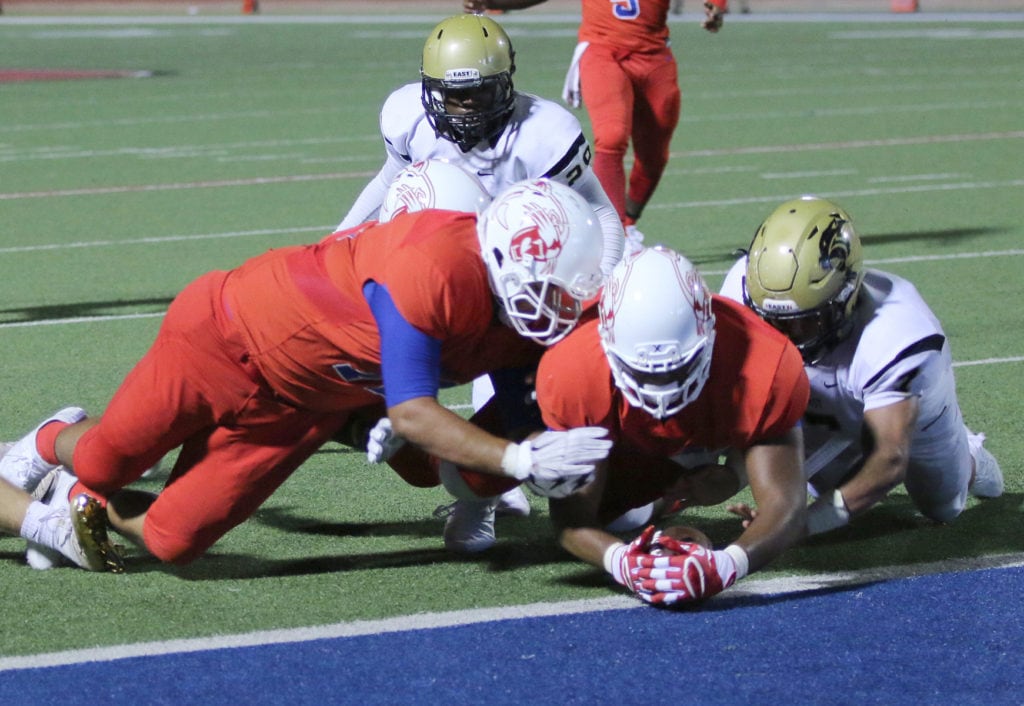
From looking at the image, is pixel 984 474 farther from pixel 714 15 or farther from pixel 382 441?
pixel 714 15

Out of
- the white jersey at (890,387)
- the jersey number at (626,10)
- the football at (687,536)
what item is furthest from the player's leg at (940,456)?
the jersey number at (626,10)

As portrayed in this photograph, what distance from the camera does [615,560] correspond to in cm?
373

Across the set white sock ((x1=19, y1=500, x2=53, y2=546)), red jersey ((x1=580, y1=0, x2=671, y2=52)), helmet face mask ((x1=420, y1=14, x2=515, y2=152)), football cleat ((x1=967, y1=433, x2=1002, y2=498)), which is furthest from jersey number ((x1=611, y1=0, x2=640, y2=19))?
white sock ((x1=19, y1=500, x2=53, y2=546))

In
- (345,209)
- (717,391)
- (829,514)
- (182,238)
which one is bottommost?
(345,209)

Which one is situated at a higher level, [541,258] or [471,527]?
[541,258]

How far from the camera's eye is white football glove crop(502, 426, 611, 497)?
138 inches

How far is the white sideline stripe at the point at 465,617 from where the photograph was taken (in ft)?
11.8

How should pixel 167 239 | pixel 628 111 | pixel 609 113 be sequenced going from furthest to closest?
pixel 167 239 → pixel 628 111 → pixel 609 113

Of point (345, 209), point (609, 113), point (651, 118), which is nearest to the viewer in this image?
point (609, 113)

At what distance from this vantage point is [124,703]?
10.9 feet

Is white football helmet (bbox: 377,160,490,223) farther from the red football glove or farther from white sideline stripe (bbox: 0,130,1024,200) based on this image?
white sideline stripe (bbox: 0,130,1024,200)

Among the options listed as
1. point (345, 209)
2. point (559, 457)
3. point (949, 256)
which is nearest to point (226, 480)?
point (559, 457)

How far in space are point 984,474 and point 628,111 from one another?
3.84 metres

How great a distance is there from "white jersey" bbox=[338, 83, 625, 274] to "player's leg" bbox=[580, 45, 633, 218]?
2442 millimetres
